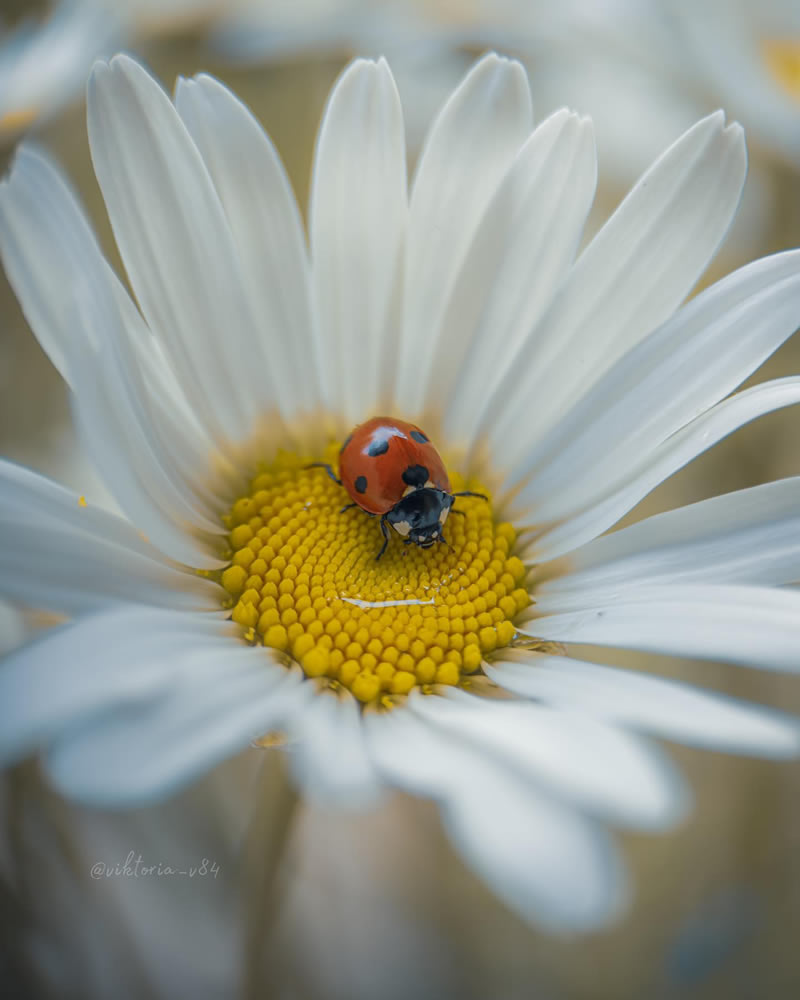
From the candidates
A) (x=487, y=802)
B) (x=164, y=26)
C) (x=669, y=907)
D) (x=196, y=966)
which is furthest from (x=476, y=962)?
(x=164, y=26)

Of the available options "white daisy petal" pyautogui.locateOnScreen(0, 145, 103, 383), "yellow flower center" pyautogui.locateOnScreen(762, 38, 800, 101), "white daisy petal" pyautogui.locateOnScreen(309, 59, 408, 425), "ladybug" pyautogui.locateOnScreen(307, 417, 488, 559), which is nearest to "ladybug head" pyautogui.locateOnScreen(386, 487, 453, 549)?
"ladybug" pyautogui.locateOnScreen(307, 417, 488, 559)

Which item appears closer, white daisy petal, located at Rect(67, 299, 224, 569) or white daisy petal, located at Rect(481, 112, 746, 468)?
white daisy petal, located at Rect(67, 299, 224, 569)

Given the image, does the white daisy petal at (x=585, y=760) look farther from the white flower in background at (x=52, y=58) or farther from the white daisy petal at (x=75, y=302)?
the white flower in background at (x=52, y=58)

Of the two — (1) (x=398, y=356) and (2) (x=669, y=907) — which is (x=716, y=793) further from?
(1) (x=398, y=356)

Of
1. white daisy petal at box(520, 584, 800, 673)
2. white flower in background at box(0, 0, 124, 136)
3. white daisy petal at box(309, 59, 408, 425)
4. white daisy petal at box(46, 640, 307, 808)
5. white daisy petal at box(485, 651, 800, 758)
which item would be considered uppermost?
white flower in background at box(0, 0, 124, 136)

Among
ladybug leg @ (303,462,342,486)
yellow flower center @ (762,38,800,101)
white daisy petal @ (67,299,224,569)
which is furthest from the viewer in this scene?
yellow flower center @ (762,38,800,101)

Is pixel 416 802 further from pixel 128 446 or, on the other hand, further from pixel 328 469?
pixel 128 446

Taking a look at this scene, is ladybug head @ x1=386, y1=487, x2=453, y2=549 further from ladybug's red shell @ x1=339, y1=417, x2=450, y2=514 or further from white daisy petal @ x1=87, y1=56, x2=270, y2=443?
white daisy petal @ x1=87, y1=56, x2=270, y2=443

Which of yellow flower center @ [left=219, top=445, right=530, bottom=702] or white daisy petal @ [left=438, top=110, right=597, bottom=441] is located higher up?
white daisy petal @ [left=438, top=110, right=597, bottom=441]
